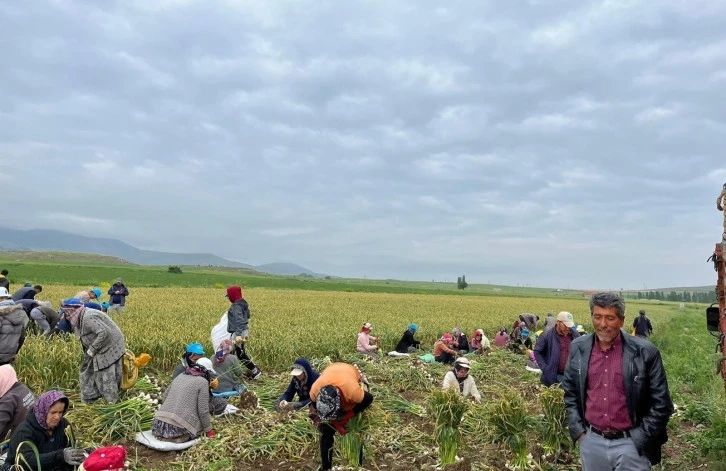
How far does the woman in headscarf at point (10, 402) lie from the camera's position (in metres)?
5.70

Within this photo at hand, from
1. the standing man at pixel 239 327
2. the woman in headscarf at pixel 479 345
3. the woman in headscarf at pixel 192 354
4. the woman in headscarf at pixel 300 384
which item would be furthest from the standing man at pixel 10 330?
the woman in headscarf at pixel 479 345

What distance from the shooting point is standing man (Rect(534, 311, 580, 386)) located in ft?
22.7

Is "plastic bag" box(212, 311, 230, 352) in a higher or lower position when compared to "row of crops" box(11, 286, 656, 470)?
higher

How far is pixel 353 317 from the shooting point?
2061cm

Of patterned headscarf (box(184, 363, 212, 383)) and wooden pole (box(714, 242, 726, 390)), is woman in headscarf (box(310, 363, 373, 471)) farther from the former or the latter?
wooden pole (box(714, 242, 726, 390))

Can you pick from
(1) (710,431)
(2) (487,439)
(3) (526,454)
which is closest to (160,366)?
(2) (487,439)

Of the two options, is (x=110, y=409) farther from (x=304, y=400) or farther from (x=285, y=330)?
(x=285, y=330)

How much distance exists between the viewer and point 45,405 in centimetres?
484

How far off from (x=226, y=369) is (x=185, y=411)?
245 centimetres

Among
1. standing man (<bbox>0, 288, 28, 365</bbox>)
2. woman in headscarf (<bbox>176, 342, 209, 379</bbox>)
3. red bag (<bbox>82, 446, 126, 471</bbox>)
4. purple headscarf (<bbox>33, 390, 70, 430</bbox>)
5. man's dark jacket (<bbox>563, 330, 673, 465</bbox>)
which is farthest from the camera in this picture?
standing man (<bbox>0, 288, 28, 365</bbox>)

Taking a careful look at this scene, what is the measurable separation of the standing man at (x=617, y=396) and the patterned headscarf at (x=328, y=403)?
2.33 metres

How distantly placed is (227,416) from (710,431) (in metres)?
7.14

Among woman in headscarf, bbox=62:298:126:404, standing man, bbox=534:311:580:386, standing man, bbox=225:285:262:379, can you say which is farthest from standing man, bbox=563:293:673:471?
standing man, bbox=225:285:262:379

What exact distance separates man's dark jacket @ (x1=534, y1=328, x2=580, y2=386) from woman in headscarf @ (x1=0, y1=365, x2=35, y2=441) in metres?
6.64
